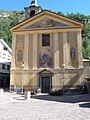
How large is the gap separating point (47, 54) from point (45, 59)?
78 cm

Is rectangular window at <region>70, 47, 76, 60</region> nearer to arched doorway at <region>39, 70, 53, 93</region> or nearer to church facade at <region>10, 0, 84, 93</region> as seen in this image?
church facade at <region>10, 0, 84, 93</region>

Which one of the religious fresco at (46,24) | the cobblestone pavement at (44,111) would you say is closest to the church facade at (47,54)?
the religious fresco at (46,24)

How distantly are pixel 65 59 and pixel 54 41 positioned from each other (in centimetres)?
306

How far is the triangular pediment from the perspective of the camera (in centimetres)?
3178

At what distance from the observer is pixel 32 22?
32.7 meters

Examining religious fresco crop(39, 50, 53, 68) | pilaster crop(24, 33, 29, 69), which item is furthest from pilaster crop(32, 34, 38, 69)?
pilaster crop(24, 33, 29, 69)

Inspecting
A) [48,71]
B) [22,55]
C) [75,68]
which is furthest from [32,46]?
[75,68]

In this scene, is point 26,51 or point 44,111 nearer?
point 44,111

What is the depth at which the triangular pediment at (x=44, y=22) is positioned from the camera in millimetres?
31781

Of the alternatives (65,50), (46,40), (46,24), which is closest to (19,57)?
(46,40)

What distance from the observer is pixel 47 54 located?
31719 mm

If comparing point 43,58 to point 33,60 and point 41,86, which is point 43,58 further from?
point 41,86

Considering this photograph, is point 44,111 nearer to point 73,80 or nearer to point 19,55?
point 73,80

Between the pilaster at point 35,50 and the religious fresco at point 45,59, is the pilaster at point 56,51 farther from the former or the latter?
the pilaster at point 35,50
